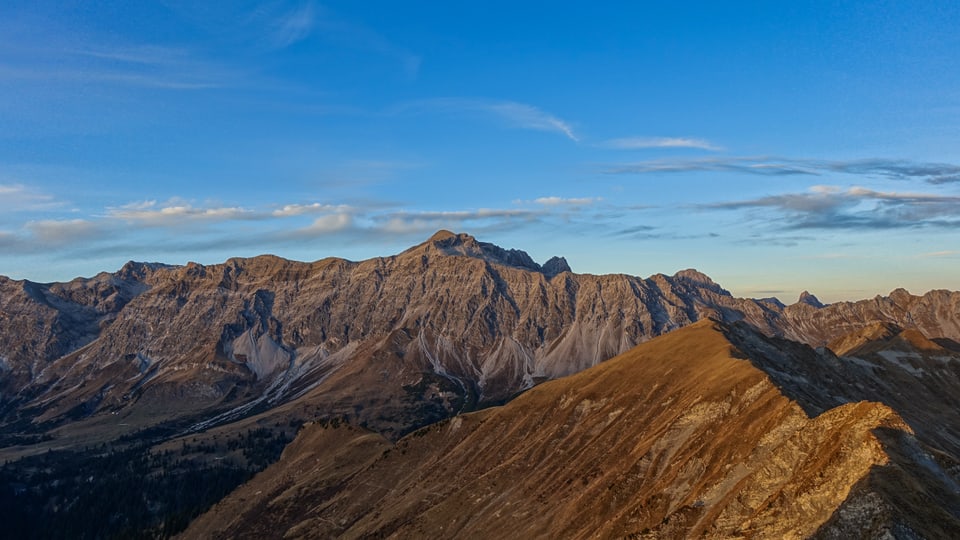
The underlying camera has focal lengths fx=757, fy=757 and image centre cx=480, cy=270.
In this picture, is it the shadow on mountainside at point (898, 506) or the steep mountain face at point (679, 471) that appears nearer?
the shadow on mountainside at point (898, 506)

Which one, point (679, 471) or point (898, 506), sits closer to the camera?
point (898, 506)

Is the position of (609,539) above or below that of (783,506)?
below

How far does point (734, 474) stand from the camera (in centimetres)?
10600

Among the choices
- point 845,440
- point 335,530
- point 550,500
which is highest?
point 845,440

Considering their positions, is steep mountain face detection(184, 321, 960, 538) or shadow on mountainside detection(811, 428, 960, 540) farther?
steep mountain face detection(184, 321, 960, 538)

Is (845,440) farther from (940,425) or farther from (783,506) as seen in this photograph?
(940,425)

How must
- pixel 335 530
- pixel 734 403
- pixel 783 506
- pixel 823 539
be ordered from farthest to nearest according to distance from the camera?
1. pixel 335 530
2. pixel 734 403
3. pixel 783 506
4. pixel 823 539

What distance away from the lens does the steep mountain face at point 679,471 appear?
74688 millimetres

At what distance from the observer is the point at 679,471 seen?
399 ft

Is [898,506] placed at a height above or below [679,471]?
above

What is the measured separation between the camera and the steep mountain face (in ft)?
245

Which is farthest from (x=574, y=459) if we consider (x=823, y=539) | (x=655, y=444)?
(x=823, y=539)

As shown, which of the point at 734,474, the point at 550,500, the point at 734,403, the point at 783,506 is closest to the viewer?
the point at 783,506

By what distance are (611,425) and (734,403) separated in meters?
36.8
